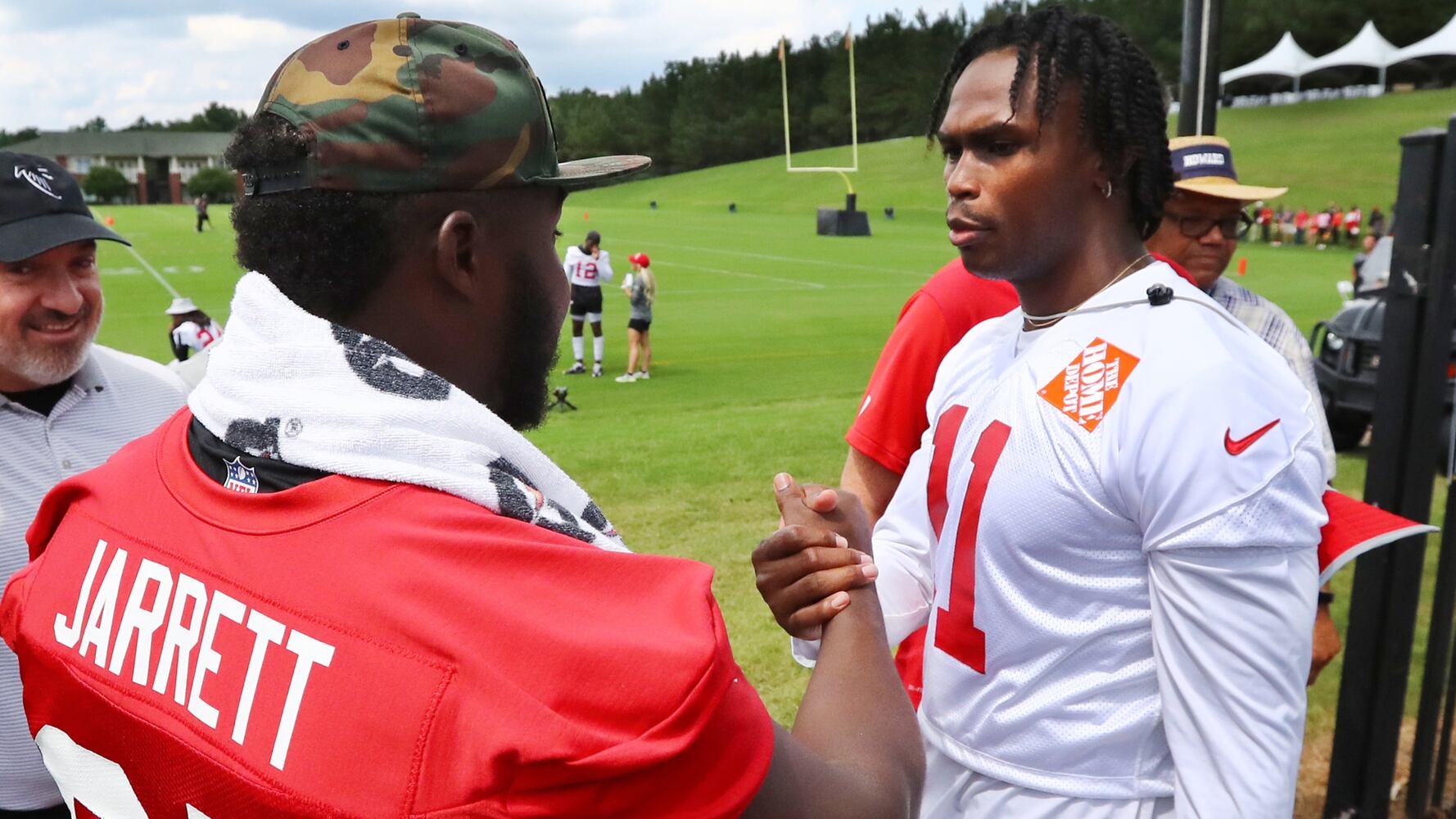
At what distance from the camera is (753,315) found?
24.1 meters

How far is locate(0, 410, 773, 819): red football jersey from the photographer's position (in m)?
1.12

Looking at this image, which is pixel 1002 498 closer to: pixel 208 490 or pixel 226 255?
pixel 208 490

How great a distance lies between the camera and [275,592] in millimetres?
1248

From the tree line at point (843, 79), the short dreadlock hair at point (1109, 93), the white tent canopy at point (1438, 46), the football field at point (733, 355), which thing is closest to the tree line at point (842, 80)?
the tree line at point (843, 79)

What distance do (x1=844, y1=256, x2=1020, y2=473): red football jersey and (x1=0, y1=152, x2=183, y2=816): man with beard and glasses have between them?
7.28ft

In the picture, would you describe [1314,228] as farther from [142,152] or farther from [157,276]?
[142,152]

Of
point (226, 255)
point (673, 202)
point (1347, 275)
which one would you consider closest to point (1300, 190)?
point (1347, 275)

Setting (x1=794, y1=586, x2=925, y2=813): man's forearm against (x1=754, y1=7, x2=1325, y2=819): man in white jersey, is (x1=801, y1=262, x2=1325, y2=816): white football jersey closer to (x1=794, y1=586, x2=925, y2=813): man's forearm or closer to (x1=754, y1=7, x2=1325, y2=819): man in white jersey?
(x1=754, y1=7, x2=1325, y2=819): man in white jersey

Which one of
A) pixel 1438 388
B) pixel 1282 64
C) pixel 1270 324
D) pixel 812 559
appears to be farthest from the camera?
pixel 1282 64

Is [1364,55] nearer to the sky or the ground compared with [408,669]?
nearer to the sky

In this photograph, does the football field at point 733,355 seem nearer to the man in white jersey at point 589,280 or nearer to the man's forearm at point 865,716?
the man's forearm at point 865,716

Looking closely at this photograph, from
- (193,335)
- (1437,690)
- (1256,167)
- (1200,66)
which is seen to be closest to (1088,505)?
(1437,690)

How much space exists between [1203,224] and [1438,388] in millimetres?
1741

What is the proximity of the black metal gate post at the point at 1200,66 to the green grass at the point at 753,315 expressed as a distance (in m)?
1.79
